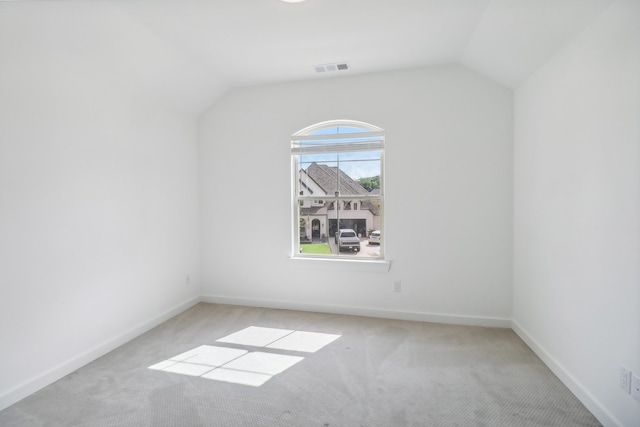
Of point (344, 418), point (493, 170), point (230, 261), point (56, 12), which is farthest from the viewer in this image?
point (230, 261)

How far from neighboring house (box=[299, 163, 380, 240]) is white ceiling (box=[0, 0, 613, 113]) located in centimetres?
112

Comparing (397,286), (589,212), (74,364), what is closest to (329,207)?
(397,286)

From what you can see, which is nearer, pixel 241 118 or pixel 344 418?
pixel 344 418

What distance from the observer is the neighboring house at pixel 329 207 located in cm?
361

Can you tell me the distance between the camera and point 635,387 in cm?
160

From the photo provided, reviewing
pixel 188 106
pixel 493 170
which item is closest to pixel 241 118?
pixel 188 106

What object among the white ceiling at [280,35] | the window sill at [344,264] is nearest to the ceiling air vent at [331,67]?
the white ceiling at [280,35]

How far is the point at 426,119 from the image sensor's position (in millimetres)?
3271

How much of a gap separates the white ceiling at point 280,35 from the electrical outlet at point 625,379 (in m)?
1.94

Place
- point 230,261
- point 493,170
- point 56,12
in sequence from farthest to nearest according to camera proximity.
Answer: point 230,261 < point 493,170 < point 56,12

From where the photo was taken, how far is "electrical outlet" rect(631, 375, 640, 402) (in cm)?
158

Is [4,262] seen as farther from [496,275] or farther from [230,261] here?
[496,275]

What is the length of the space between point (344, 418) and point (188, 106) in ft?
11.0

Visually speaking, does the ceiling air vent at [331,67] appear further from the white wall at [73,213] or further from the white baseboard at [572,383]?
the white baseboard at [572,383]
